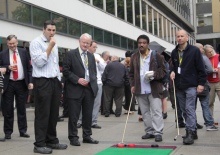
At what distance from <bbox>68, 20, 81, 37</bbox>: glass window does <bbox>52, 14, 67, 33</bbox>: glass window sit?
61 centimetres

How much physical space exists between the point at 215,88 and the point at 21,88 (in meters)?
4.41

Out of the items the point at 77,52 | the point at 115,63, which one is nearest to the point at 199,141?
the point at 77,52

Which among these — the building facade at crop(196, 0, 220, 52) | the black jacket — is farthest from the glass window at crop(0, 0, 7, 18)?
the building facade at crop(196, 0, 220, 52)

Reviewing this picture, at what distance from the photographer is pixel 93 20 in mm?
24000

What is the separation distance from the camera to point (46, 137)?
285 inches

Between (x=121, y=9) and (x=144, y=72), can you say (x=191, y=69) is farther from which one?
(x=121, y=9)

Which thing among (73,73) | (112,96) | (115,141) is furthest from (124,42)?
(73,73)

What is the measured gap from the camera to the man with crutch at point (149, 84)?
26.0 feet

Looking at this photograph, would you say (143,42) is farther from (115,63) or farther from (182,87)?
(115,63)

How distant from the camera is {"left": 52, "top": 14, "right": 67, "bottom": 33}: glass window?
1954 cm

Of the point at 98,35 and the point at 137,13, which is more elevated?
the point at 137,13

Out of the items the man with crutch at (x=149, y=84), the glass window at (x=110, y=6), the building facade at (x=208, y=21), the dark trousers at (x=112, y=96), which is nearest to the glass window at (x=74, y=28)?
the glass window at (x=110, y=6)

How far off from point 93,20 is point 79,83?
55.4 ft

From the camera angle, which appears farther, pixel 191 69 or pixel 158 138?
pixel 158 138
